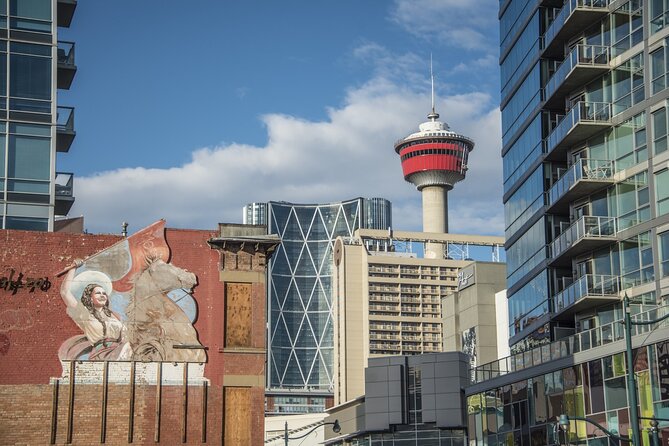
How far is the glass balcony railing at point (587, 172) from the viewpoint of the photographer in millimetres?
54188

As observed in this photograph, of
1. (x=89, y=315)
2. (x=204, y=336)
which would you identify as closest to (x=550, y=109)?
(x=204, y=336)

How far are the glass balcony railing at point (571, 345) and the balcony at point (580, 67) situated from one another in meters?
14.0

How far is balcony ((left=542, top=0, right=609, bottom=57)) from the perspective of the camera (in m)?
56.1

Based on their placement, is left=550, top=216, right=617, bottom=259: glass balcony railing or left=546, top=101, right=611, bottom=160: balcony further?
left=546, top=101, right=611, bottom=160: balcony

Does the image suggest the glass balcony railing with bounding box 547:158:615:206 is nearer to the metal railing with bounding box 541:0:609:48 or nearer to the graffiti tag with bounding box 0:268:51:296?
the metal railing with bounding box 541:0:609:48

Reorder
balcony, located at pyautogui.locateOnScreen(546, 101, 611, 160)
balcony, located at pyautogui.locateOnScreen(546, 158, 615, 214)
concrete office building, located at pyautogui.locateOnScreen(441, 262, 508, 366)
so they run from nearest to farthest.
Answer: balcony, located at pyautogui.locateOnScreen(546, 158, 615, 214), balcony, located at pyautogui.locateOnScreen(546, 101, 611, 160), concrete office building, located at pyautogui.locateOnScreen(441, 262, 508, 366)

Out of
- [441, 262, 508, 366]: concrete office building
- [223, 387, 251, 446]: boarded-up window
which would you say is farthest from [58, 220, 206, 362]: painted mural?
[441, 262, 508, 366]: concrete office building

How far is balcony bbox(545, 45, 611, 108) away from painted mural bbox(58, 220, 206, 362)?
2166 centimetres

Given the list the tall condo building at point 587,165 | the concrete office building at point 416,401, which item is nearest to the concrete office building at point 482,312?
the concrete office building at point 416,401

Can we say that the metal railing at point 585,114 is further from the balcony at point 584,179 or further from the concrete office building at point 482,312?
the concrete office building at point 482,312

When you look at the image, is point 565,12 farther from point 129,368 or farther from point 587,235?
point 129,368

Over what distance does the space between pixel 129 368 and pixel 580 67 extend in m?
26.2

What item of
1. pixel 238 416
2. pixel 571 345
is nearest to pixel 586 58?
pixel 571 345

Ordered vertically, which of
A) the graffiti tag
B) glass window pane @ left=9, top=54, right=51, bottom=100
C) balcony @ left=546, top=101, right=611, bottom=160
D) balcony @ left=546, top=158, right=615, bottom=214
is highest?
glass window pane @ left=9, top=54, right=51, bottom=100
